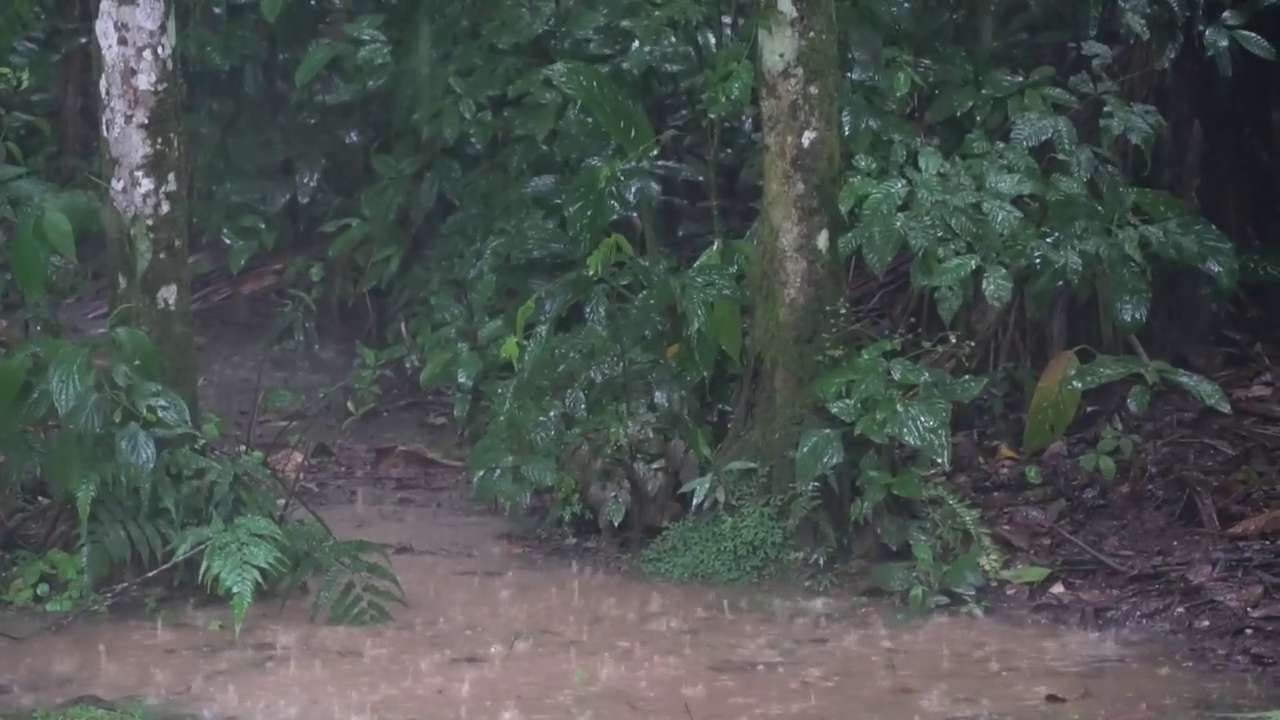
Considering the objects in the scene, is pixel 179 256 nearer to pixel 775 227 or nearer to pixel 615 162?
pixel 615 162

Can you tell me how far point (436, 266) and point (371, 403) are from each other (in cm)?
83

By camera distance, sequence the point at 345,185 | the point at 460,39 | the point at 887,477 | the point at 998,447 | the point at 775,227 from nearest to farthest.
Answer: the point at 887,477 → the point at 775,227 → the point at 998,447 → the point at 460,39 → the point at 345,185

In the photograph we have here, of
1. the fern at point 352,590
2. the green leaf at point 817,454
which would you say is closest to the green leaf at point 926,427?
the green leaf at point 817,454

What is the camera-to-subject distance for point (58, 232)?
14.3 ft

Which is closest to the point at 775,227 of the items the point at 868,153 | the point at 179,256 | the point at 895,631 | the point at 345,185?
the point at 868,153

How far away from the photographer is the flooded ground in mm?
4145

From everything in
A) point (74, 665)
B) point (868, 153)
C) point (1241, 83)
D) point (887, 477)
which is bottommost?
point (74, 665)

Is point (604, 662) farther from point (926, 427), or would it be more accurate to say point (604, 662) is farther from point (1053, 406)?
point (1053, 406)

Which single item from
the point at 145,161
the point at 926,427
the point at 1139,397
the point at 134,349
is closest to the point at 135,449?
the point at 134,349

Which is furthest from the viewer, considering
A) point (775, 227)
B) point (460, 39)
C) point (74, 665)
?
point (460, 39)

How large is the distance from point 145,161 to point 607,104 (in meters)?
1.72

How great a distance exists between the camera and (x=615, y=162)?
5867 mm

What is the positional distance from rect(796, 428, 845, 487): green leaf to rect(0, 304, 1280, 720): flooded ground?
17.7 inches

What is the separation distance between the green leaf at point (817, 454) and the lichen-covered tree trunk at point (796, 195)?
24 cm
